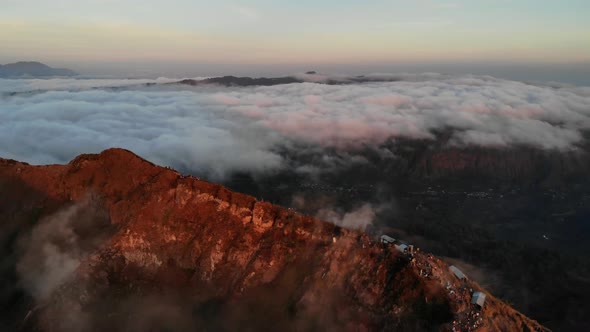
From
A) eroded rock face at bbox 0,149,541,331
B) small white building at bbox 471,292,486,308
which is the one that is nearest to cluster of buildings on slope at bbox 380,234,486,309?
small white building at bbox 471,292,486,308

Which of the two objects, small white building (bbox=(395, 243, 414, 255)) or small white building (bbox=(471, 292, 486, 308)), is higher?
small white building (bbox=(395, 243, 414, 255))

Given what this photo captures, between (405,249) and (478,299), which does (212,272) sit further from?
(478,299)

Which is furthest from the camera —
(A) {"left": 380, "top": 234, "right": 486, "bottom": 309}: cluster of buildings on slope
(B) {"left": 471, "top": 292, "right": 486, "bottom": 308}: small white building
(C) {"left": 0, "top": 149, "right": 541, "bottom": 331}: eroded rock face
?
(C) {"left": 0, "top": 149, "right": 541, "bottom": 331}: eroded rock face

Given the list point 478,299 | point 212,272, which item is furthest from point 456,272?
point 212,272

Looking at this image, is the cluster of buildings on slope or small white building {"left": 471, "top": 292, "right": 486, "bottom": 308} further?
the cluster of buildings on slope

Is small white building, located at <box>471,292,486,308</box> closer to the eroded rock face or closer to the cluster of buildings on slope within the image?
the cluster of buildings on slope

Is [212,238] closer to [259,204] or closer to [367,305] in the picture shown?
[259,204]

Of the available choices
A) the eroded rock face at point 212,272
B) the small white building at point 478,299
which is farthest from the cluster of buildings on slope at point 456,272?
the eroded rock face at point 212,272
